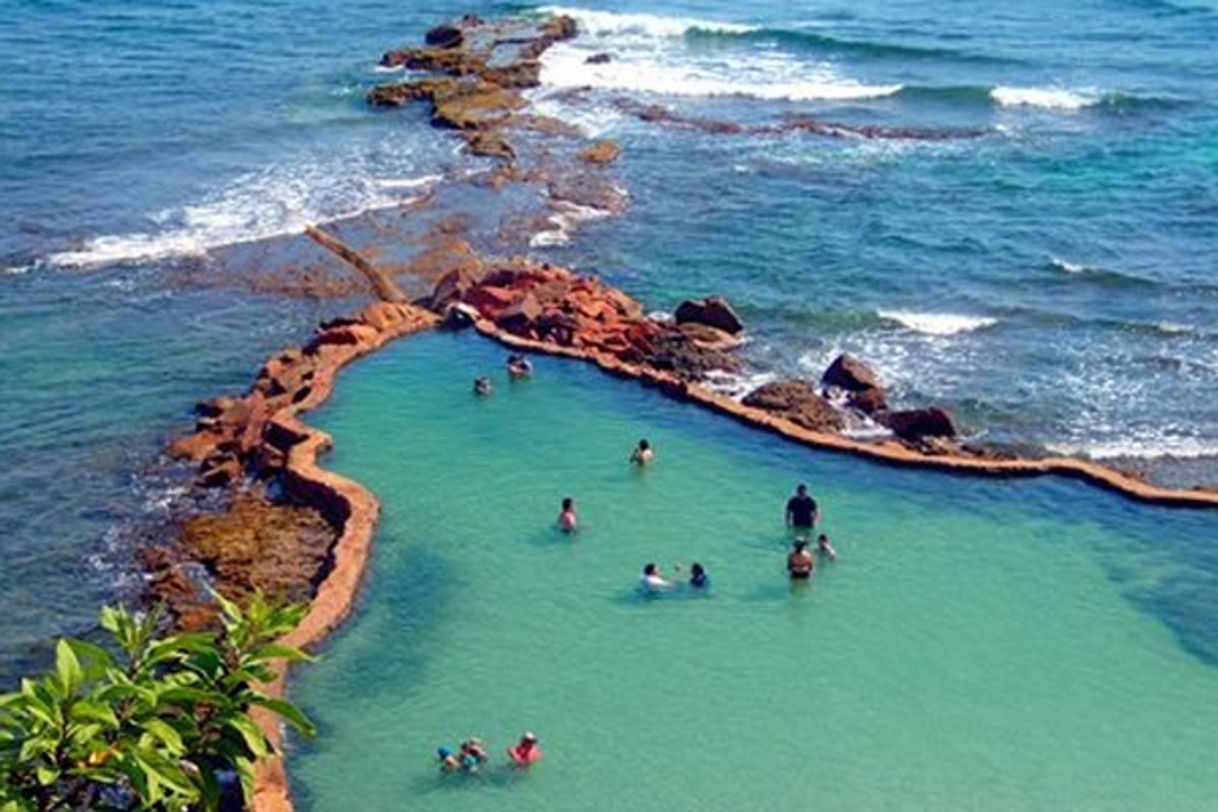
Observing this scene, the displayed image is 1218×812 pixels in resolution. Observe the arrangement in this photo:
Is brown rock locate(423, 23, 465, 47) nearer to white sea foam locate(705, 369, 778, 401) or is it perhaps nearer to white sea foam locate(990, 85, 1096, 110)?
white sea foam locate(990, 85, 1096, 110)

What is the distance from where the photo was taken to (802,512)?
1254 inches

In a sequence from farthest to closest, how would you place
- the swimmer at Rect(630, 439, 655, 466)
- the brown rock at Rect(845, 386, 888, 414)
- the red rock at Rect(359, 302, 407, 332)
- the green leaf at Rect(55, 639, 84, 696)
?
the red rock at Rect(359, 302, 407, 332) → the brown rock at Rect(845, 386, 888, 414) → the swimmer at Rect(630, 439, 655, 466) → the green leaf at Rect(55, 639, 84, 696)

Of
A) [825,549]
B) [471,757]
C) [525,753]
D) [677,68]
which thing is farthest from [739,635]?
[677,68]

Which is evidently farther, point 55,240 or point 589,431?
point 55,240

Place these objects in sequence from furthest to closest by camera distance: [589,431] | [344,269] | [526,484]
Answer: [344,269] → [589,431] → [526,484]

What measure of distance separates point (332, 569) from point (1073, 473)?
16.0 meters

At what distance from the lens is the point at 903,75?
75688 millimetres

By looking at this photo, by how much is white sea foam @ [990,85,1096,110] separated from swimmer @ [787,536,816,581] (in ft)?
145

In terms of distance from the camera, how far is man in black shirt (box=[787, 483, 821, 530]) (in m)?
31.8

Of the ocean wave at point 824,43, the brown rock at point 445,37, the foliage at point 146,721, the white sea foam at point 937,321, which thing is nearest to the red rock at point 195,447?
the white sea foam at point 937,321

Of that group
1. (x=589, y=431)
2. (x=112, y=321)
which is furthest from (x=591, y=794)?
(x=112, y=321)

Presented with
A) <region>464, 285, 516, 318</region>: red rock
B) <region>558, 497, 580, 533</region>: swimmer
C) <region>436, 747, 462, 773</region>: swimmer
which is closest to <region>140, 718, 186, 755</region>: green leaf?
<region>436, 747, 462, 773</region>: swimmer

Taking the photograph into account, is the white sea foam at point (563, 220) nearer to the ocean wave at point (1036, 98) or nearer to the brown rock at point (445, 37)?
the ocean wave at point (1036, 98)

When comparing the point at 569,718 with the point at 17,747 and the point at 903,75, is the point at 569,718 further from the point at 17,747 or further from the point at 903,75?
the point at 903,75
